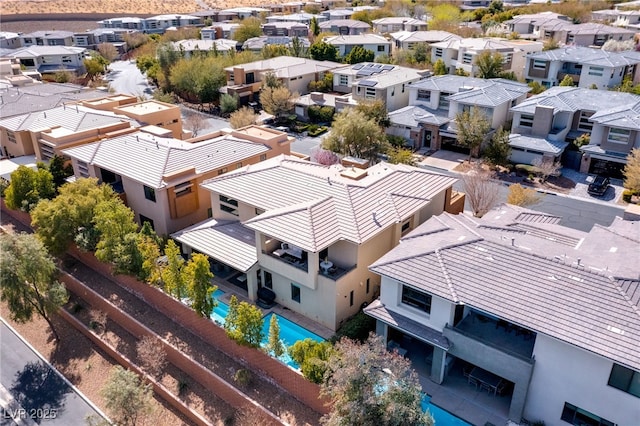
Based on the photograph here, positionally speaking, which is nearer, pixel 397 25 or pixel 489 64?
pixel 489 64

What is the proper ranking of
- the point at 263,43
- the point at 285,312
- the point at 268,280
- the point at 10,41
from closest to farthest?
the point at 285,312, the point at 268,280, the point at 263,43, the point at 10,41

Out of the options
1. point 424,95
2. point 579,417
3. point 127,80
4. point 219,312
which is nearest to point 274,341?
point 219,312

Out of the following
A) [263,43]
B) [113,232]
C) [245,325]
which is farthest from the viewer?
[263,43]

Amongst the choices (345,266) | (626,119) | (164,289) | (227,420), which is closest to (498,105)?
(626,119)

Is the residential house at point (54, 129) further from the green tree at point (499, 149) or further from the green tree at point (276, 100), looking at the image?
the green tree at point (499, 149)

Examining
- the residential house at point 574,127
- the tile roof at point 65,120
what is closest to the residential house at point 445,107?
the residential house at point 574,127

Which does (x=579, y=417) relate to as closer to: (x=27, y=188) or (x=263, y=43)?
(x=27, y=188)

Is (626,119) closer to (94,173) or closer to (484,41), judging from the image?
(484,41)
